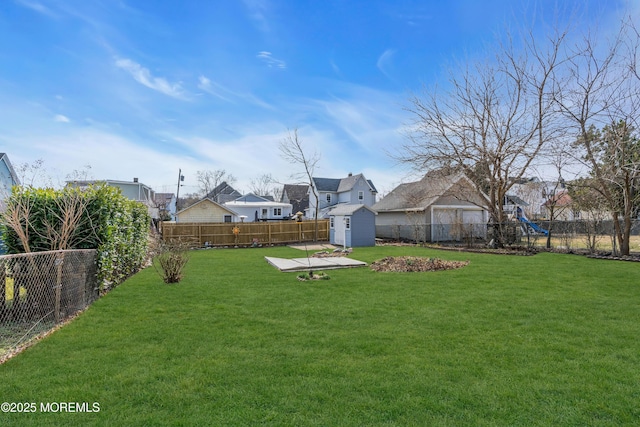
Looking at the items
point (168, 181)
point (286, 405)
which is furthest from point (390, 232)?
point (168, 181)

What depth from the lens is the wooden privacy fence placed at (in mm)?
19000

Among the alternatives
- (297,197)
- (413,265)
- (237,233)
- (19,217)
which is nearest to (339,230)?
(237,233)

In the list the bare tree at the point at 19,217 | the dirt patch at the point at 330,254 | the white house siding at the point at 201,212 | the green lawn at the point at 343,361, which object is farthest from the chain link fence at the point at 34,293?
the white house siding at the point at 201,212

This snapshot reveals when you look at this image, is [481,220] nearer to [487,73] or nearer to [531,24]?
[487,73]

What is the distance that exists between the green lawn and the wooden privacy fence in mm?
12787

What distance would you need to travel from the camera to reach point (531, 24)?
12703mm

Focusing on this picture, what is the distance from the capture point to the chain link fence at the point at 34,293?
469 cm

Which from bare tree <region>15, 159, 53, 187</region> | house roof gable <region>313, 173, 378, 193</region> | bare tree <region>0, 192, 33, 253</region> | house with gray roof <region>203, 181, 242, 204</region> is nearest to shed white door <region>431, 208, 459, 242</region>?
house roof gable <region>313, 173, 378, 193</region>

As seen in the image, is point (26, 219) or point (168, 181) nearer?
point (26, 219)

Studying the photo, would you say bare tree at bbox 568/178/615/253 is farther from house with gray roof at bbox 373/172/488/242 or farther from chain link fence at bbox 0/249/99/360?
chain link fence at bbox 0/249/99/360

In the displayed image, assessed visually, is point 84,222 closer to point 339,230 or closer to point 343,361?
point 343,361

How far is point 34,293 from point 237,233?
14984 millimetres

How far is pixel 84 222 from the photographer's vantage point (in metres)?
6.43

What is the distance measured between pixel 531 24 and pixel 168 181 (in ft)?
133
